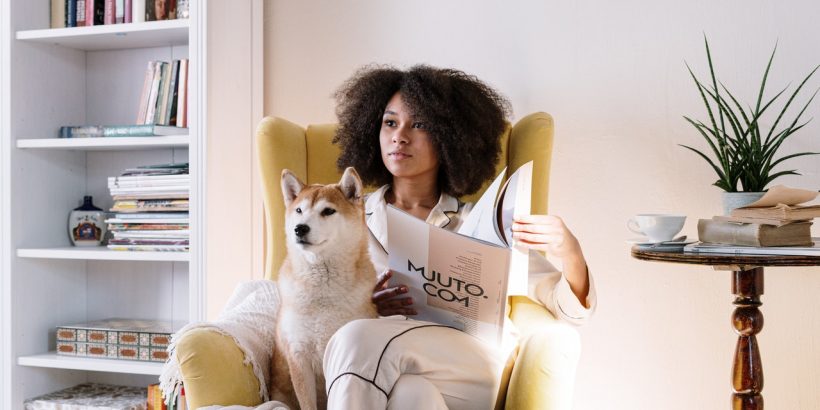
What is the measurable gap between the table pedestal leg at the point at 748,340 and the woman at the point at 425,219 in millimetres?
401

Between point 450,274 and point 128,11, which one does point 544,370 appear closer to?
point 450,274

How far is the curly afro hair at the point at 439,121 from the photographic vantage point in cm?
173

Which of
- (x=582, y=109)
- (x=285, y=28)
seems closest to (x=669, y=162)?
(x=582, y=109)

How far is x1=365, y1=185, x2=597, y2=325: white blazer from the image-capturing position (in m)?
1.53

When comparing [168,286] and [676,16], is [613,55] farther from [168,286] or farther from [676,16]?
Result: [168,286]

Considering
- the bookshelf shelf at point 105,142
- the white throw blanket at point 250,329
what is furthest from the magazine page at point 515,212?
the bookshelf shelf at point 105,142

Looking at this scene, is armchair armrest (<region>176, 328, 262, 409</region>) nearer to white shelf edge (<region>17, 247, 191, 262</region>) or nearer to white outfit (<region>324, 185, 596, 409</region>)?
white outfit (<region>324, 185, 596, 409</region>)

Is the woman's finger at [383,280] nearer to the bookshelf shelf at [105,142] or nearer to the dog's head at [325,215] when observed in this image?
the dog's head at [325,215]

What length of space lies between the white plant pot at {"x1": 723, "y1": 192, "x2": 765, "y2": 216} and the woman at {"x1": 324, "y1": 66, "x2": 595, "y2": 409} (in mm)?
476

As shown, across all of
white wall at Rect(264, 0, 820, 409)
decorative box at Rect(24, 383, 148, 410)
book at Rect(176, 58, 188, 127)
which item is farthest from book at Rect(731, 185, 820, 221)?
decorative box at Rect(24, 383, 148, 410)

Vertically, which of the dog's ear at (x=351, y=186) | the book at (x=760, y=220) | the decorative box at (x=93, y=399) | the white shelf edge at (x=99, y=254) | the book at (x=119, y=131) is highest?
the book at (x=119, y=131)

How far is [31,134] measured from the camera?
2418 millimetres

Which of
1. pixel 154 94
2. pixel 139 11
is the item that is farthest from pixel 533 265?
pixel 139 11

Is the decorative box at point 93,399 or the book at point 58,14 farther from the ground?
the book at point 58,14
